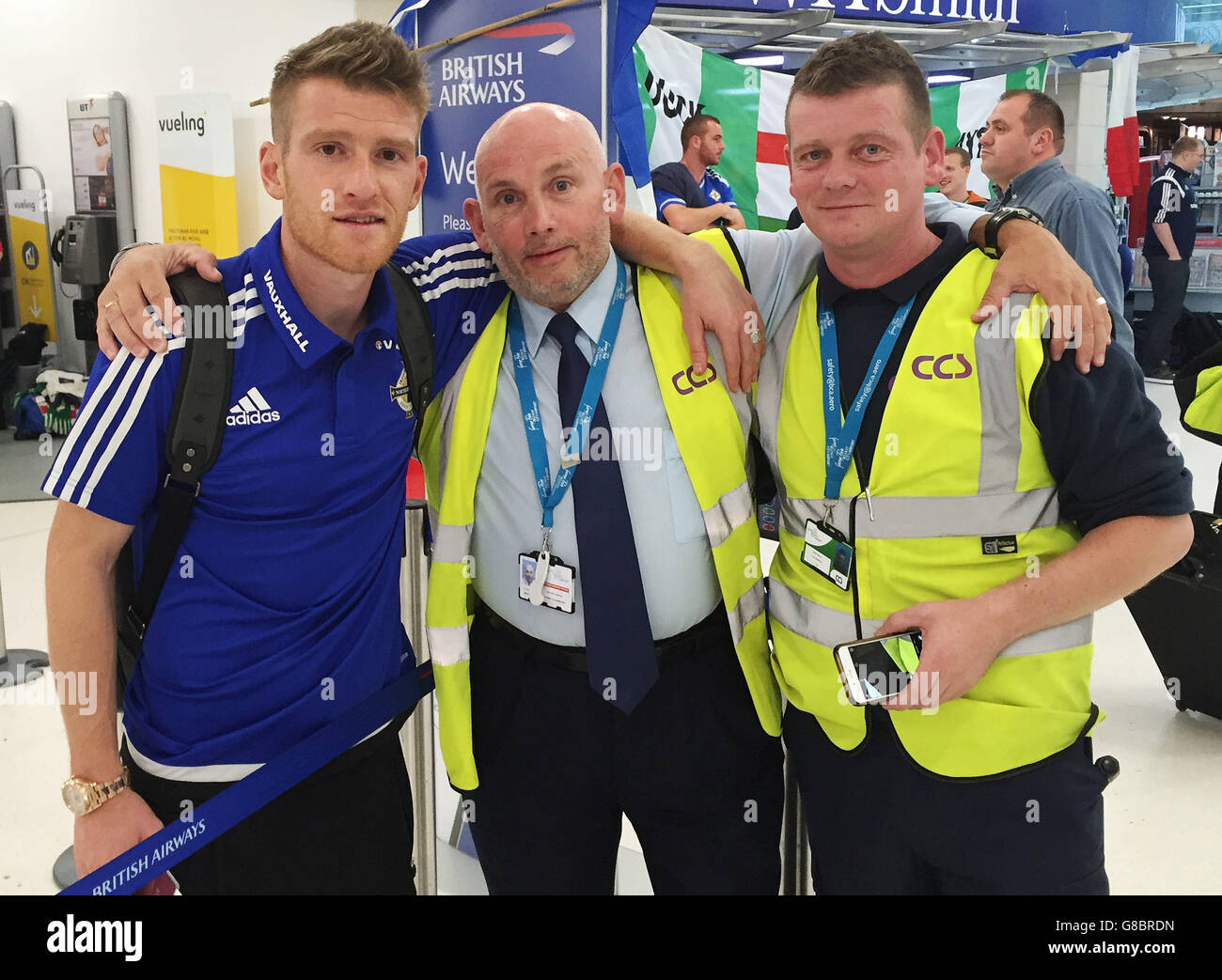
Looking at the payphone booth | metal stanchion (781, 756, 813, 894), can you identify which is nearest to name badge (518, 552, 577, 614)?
metal stanchion (781, 756, 813, 894)

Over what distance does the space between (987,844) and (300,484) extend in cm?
123

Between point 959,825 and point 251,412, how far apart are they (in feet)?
4.25

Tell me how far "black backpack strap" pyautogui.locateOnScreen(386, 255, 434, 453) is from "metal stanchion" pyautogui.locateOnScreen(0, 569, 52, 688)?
3.43 metres

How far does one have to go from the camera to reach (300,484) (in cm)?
162

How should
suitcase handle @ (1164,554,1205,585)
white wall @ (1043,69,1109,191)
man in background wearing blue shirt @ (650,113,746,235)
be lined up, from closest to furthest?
suitcase handle @ (1164,554,1205,585), man in background wearing blue shirt @ (650,113,746,235), white wall @ (1043,69,1109,191)

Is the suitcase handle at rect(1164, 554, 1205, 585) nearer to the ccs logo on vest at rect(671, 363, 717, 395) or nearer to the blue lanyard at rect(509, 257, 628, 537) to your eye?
the ccs logo on vest at rect(671, 363, 717, 395)

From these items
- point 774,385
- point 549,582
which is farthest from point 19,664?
point 774,385

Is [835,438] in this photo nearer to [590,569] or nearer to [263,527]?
[590,569]

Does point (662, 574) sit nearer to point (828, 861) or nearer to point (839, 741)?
point (839, 741)

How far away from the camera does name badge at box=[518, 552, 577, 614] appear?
1754 mm

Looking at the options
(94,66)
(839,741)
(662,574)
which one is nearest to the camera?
(839,741)
